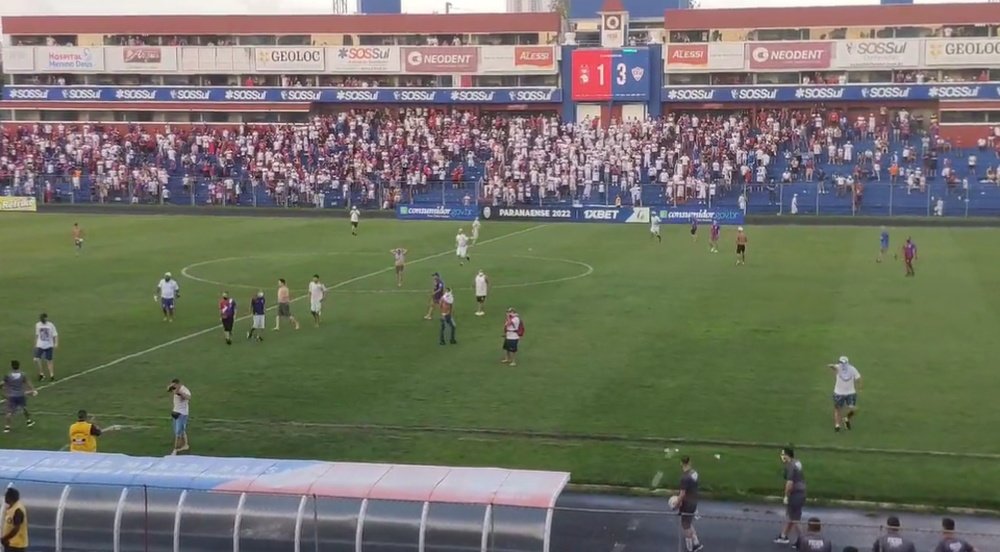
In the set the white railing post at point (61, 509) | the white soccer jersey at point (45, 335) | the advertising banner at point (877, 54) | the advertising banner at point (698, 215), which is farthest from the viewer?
the advertising banner at point (877, 54)

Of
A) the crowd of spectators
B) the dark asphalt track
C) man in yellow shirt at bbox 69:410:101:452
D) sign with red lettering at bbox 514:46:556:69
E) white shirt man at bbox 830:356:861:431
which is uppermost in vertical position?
sign with red lettering at bbox 514:46:556:69

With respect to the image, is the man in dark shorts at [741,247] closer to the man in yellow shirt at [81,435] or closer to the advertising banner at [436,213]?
the advertising banner at [436,213]

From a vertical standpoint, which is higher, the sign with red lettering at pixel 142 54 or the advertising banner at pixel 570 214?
the sign with red lettering at pixel 142 54

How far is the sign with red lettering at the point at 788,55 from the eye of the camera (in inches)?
3142

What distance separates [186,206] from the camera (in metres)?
73.2

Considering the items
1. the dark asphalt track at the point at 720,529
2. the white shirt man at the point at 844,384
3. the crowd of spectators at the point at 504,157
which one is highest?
the crowd of spectators at the point at 504,157

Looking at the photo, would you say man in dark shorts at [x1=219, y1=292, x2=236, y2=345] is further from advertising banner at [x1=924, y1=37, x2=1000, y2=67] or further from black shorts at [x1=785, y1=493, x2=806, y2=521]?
advertising banner at [x1=924, y1=37, x2=1000, y2=67]

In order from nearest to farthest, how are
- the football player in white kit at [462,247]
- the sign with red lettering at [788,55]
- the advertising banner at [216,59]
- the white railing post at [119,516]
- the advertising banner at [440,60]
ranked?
the white railing post at [119,516] → the football player in white kit at [462,247] → the sign with red lettering at [788,55] → the advertising banner at [440,60] → the advertising banner at [216,59]

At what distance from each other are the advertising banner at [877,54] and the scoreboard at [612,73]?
43.0 ft

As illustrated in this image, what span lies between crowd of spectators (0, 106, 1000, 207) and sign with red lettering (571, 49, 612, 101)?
2060mm

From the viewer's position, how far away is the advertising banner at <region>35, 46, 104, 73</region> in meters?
87.9

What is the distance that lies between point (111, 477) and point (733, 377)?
15.5m

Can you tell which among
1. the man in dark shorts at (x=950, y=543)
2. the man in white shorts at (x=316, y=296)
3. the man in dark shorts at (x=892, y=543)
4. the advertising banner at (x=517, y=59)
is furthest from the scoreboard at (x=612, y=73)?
the man in dark shorts at (x=950, y=543)

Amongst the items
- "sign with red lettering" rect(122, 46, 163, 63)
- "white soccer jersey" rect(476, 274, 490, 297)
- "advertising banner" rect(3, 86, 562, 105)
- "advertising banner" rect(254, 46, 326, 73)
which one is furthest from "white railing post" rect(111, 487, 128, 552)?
"sign with red lettering" rect(122, 46, 163, 63)
